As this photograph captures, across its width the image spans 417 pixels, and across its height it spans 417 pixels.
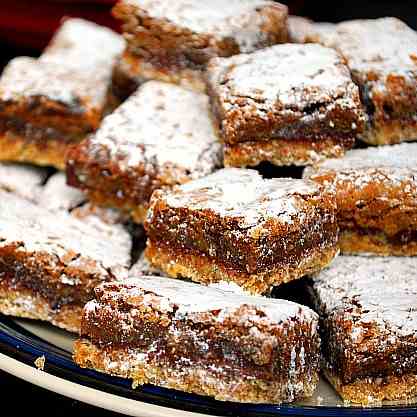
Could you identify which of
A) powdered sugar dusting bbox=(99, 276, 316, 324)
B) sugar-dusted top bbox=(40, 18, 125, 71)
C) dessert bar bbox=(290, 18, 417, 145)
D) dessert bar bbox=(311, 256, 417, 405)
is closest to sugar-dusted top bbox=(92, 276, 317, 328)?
powdered sugar dusting bbox=(99, 276, 316, 324)

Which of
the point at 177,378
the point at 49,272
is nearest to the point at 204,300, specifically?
the point at 177,378

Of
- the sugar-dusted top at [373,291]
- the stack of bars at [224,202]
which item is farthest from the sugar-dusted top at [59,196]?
the sugar-dusted top at [373,291]

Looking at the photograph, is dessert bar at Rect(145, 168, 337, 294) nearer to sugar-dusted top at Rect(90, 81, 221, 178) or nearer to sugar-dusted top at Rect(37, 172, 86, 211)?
sugar-dusted top at Rect(90, 81, 221, 178)

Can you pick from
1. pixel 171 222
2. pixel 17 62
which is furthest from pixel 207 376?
pixel 17 62

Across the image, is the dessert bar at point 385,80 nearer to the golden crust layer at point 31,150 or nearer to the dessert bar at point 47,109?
the dessert bar at point 47,109

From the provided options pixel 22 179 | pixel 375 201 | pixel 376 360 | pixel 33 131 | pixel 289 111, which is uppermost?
pixel 289 111

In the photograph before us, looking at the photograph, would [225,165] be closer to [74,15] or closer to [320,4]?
[320,4]

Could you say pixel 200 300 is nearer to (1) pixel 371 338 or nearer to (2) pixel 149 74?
(1) pixel 371 338

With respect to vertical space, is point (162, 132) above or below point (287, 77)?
below
